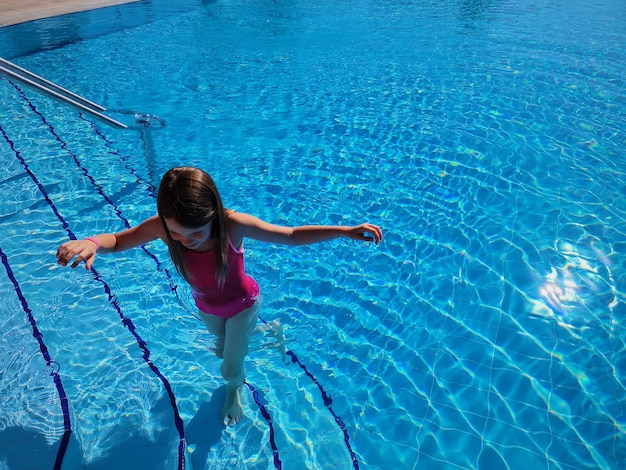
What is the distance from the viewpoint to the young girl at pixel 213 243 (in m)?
1.83

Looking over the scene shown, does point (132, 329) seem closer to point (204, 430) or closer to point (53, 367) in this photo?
point (53, 367)

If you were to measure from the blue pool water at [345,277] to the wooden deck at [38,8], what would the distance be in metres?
4.66

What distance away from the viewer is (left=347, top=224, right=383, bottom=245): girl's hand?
2006 mm

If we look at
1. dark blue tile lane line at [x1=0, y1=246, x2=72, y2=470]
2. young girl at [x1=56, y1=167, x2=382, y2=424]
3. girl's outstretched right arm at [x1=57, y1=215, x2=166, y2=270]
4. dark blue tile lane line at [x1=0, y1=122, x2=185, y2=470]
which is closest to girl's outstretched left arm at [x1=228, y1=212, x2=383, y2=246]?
young girl at [x1=56, y1=167, x2=382, y2=424]

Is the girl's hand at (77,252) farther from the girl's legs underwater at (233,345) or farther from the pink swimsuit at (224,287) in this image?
the girl's legs underwater at (233,345)

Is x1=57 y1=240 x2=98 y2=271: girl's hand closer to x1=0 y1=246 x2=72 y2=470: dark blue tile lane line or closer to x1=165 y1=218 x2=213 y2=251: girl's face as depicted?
x1=165 y1=218 x2=213 y2=251: girl's face

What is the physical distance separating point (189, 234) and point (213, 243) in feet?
0.64

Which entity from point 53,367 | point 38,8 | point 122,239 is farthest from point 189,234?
point 38,8

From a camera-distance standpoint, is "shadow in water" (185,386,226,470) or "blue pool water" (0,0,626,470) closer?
"shadow in water" (185,386,226,470)

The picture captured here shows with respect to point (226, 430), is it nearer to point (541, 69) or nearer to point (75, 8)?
point (541, 69)

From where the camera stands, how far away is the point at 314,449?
8.16ft

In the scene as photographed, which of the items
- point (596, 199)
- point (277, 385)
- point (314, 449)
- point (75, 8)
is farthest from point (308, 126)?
point (75, 8)

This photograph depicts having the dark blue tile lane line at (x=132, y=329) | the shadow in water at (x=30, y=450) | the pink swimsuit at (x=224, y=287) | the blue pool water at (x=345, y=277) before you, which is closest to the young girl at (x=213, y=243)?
the pink swimsuit at (x=224, y=287)

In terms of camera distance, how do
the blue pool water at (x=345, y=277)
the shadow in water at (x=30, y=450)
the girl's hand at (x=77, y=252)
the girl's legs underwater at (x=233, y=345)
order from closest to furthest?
the girl's hand at (x=77, y=252) → the shadow in water at (x=30, y=450) → the girl's legs underwater at (x=233, y=345) → the blue pool water at (x=345, y=277)
